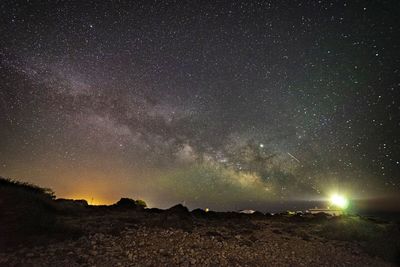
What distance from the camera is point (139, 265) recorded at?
1081 cm

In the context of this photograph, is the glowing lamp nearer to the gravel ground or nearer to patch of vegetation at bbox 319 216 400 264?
patch of vegetation at bbox 319 216 400 264

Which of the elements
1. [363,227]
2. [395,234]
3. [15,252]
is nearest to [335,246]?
[395,234]

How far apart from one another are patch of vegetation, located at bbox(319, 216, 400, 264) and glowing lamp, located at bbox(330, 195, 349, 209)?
24343mm

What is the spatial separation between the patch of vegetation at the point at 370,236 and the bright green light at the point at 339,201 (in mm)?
24345

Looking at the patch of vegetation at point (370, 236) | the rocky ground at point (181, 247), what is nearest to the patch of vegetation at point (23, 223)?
the rocky ground at point (181, 247)

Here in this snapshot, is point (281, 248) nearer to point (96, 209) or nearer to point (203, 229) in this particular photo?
point (203, 229)

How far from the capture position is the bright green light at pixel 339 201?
45594mm

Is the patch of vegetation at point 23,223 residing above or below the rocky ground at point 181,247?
above

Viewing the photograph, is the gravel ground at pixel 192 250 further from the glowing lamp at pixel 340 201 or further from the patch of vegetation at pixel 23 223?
the glowing lamp at pixel 340 201

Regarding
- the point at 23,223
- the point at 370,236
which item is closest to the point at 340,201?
the point at 370,236

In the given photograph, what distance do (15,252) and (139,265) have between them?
15.3ft

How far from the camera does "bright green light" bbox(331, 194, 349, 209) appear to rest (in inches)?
1795

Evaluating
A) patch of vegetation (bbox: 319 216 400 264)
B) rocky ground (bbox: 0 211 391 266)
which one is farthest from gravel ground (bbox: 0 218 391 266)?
patch of vegetation (bbox: 319 216 400 264)

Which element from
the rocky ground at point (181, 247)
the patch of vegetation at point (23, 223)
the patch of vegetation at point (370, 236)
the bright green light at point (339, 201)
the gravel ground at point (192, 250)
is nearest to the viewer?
the gravel ground at point (192, 250)
